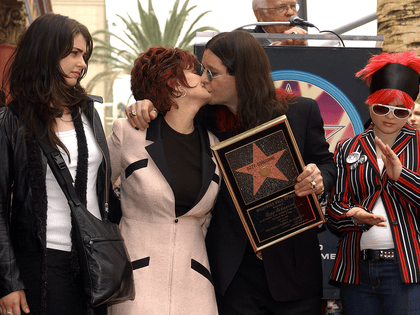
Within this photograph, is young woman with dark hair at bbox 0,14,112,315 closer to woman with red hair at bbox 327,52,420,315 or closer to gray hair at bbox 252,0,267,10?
woman with red hair at bbox 327,52,420,315

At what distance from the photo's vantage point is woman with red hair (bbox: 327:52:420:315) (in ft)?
9.58

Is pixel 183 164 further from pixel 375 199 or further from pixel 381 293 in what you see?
pixel 381 293

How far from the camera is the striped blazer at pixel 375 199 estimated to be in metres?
2.94

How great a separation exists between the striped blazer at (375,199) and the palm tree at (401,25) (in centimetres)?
245

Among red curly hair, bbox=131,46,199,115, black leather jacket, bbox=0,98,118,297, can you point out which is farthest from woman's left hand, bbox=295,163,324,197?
black leather jacket, bbox=0,98,118,297

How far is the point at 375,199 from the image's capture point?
122 inches

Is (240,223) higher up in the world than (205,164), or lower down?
lower down

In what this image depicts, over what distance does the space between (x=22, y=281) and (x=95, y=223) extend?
459 mm

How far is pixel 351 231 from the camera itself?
3.19 metres

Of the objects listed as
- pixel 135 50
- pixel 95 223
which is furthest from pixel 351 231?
pixel 135 50

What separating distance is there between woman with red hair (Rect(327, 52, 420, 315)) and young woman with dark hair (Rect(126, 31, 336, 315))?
0.18m

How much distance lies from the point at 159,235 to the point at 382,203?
4.59 feet

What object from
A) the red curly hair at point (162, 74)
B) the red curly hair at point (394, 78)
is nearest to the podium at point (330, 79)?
the red curly hair at point (394, 78)

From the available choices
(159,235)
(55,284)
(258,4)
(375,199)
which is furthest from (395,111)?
(258,4)
